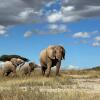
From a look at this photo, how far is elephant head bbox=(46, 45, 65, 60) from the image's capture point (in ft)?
107

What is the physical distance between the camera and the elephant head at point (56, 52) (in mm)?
32500

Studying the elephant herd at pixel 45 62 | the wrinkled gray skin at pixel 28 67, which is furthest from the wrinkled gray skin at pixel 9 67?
the wrinkled gray skin at pixel 28 67

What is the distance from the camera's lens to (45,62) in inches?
1403

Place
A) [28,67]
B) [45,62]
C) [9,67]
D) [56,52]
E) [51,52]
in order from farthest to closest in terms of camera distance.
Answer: [28,67]
[45,62]
[9,67]
[51,52]
[56,52]

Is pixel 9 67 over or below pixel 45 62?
below

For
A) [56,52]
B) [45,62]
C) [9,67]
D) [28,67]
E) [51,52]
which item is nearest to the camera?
[56,52]

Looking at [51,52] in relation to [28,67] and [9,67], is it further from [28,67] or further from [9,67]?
[28,67]

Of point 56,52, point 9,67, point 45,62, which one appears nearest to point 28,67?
point 45,62

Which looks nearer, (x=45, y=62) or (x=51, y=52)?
(x=51, y=52)

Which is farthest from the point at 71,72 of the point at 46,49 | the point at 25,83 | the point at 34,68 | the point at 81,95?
the point at 81,95

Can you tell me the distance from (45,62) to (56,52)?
310 cm

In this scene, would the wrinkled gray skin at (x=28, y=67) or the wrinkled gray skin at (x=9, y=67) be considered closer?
the wrinkled gray skin at (x=9, y=67)

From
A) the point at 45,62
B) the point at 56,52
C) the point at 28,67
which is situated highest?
the point at 56,52

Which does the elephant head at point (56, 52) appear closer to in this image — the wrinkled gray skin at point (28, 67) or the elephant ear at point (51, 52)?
the elephant ear at point (51, 52)
